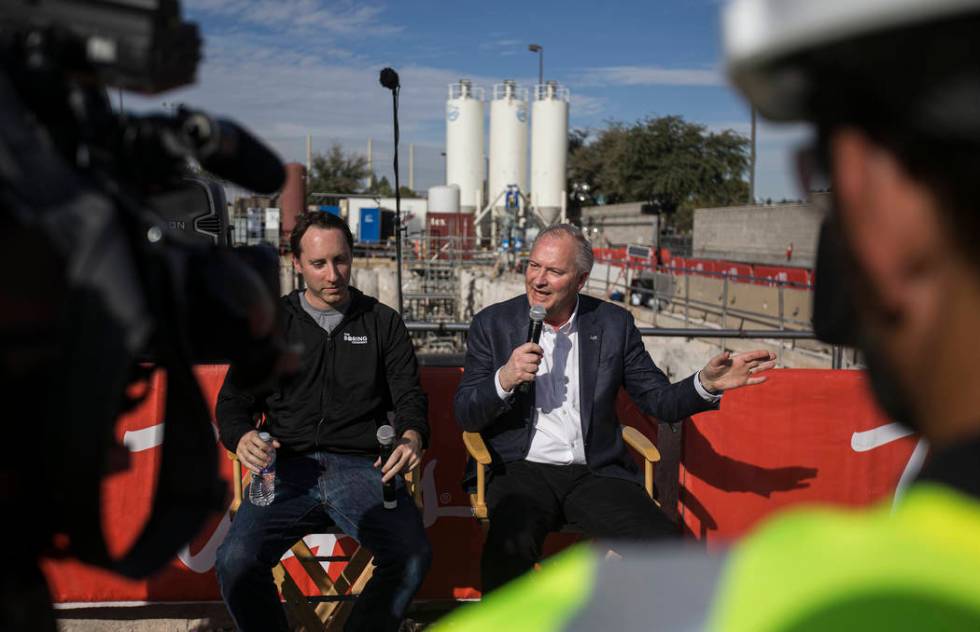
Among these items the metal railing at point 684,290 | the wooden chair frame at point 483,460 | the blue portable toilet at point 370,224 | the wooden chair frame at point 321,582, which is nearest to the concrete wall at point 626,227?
the metal railing at point 684,290

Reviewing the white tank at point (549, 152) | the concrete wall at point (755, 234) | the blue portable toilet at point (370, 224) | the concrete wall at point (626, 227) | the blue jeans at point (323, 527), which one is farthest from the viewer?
the white tank at point (549, 152)

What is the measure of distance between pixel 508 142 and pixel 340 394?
40.1 meters

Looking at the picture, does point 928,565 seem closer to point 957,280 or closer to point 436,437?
point 957,280

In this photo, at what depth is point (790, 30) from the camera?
2.11 ft

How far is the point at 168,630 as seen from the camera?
4180mm

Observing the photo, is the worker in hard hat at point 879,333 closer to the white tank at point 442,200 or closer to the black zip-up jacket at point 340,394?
the black zip-up jacket at point 340,394

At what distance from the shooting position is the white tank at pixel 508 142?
4234 cm

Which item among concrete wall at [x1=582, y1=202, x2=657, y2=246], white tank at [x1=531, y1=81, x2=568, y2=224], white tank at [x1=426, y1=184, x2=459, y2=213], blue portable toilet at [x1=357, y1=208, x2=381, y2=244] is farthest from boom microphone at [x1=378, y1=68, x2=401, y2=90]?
white tank at [x1=531, y1=81, x2=568, y2=224]

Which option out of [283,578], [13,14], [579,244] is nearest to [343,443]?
[283,578]

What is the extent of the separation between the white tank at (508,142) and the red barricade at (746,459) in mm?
38018

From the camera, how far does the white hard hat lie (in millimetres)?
586

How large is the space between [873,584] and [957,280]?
257 millimetres

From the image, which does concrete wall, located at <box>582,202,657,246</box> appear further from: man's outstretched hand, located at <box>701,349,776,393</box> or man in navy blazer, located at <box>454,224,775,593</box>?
man's outstretched hand, located at <box>701,349,776,393</box>

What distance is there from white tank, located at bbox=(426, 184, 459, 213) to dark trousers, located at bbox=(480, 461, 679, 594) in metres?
35.1
